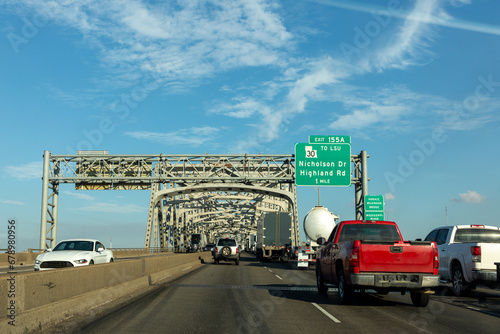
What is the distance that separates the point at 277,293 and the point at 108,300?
17.2ft

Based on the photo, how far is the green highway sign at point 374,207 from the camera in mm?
A: 37531

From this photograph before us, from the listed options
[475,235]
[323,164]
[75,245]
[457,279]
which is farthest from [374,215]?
[75,245]

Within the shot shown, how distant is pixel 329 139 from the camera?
38.0 m

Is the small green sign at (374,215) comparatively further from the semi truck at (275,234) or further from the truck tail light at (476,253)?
the truck tail light at (476,253)

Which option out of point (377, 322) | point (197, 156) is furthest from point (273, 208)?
point (377, 322)

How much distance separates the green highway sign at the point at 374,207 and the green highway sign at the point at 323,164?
6.96 feet

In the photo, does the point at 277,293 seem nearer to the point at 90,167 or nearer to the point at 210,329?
the point at 210,329

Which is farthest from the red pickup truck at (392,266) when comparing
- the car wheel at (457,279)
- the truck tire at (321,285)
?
the car wheel at (457,279)

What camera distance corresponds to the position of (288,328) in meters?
9.41

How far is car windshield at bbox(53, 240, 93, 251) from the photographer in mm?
20545

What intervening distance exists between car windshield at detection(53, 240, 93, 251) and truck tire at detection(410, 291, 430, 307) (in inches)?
504

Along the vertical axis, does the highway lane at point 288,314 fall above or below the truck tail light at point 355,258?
below

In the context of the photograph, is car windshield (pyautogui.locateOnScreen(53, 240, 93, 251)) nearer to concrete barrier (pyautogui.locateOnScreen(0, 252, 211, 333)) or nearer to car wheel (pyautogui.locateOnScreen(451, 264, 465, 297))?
concrete barrier (pyautogui.locateOnScreen(0, 252, 211, 333))

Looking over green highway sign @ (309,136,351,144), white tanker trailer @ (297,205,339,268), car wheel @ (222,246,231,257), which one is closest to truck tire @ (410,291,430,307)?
white tanker trailer @ (297,205,339,268)
